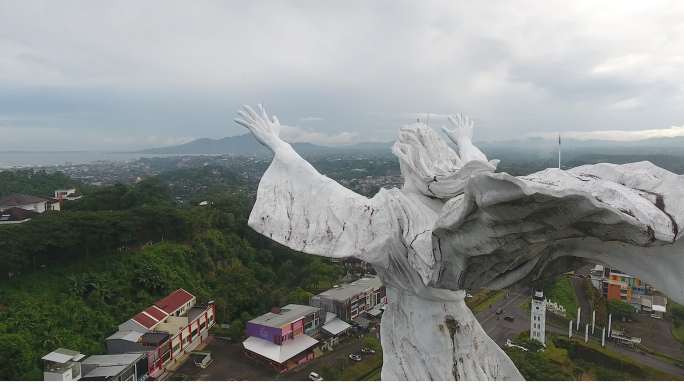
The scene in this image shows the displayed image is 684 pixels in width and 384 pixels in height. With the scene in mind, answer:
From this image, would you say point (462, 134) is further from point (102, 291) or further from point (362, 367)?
point (102, 291)

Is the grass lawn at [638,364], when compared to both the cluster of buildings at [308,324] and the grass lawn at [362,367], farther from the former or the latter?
the cluster of buildings at [308,324]

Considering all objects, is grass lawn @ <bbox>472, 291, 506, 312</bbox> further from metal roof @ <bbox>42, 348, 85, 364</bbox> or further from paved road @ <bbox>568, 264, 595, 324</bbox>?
metal roof @ <bbox>42, 348, 85, 364</bbox>

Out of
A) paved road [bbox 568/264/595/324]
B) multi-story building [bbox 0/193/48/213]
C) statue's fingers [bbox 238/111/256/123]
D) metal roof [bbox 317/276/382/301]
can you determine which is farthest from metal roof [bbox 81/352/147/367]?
multi-story building [bbox 0/193/48/213]

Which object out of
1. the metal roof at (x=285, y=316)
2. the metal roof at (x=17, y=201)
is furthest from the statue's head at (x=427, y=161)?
the metal roof at (x=17, y=201)

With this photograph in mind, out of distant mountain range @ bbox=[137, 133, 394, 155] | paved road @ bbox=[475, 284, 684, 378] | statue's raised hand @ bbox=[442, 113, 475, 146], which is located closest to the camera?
statue's raised hand @ bbox=[442, 113, 475, 146]

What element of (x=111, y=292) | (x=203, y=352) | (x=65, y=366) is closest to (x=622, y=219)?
(x=65, y=366)

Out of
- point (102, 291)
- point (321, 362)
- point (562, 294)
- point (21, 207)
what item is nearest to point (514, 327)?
point (562, 294)

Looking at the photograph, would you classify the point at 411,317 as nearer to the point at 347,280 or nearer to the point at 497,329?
the point at 497,329
